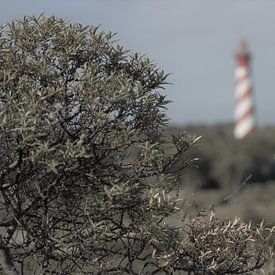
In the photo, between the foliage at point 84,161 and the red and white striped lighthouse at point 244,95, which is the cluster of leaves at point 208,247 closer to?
the foliage at point 84,161

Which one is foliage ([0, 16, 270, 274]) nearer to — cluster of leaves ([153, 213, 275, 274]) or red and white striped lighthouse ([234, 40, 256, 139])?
cluster of leaves ([153, 213, 275, 274])

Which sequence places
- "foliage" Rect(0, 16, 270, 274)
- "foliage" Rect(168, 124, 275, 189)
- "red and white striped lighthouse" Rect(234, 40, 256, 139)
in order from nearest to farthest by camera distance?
"foliage" Rect(0, 16, 270, 274) < "foliage" Rect(168, 124, 275, 189) < "red and white striped lighthouse" Rect(234, 40, 256, 139)

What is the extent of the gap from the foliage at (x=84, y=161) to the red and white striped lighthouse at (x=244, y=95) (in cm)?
5210

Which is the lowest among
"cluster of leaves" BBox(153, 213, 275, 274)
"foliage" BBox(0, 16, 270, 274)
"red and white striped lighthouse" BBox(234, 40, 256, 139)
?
"cluster of leaves" BBox(153, 213, 275, 274)

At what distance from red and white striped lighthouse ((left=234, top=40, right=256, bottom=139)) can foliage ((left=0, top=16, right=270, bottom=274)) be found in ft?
171

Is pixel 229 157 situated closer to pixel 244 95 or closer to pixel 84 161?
pixel 244 95

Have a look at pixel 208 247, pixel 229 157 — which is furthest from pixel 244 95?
pixel 208 247

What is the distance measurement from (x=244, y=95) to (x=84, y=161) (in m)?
53.1

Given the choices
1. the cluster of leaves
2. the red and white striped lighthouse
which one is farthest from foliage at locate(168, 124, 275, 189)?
the cluster of leaves

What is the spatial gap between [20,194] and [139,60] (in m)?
1.05

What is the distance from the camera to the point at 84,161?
4.33 m

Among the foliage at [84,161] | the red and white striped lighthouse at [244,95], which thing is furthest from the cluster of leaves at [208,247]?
the red and white striped lighthouse at [244,95]

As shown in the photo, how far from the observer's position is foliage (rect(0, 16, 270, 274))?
13.6 ft

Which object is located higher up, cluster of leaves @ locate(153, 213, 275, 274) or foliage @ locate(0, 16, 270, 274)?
foliage @ locate(0, 16, 270, 274)
